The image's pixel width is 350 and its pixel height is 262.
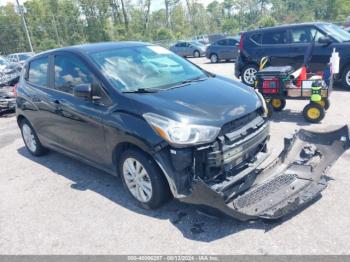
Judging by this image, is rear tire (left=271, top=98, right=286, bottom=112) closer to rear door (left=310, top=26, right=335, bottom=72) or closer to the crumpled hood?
rear door (left=310, top=26, right=335, bottom=72)

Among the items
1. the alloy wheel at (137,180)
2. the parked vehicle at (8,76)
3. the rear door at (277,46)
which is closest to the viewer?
the alloy wheel at (137,180)

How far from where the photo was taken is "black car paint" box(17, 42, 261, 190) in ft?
11.1

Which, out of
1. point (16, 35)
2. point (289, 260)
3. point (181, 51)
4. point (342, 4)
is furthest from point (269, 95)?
point (16, 35)

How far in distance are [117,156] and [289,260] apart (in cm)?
213

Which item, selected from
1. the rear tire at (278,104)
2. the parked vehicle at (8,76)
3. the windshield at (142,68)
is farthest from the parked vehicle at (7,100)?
the rear tire at (278,104)

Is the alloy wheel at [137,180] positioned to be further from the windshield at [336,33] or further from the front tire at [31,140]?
the windshield at [336,33]

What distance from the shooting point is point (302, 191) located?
345 centimetres

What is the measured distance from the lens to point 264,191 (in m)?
3.52

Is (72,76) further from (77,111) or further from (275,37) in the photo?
(275,37)

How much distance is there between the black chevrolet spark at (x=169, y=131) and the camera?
3.21 m

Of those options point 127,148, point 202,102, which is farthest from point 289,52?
point 127,148

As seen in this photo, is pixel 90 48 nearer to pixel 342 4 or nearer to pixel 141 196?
pixel 141 196

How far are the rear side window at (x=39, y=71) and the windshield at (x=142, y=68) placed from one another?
4.12ft

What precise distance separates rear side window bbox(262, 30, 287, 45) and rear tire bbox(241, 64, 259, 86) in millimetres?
819
